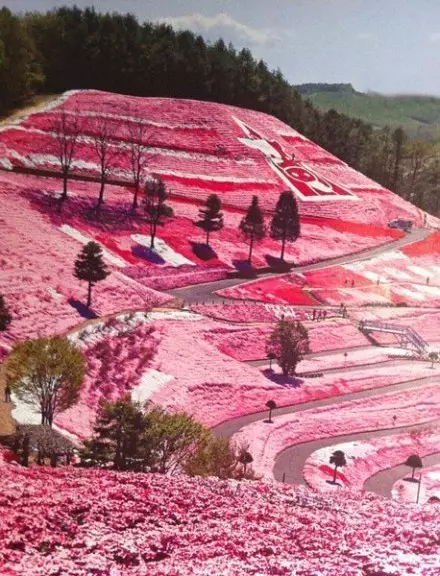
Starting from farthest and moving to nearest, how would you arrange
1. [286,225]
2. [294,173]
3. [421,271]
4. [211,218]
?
[294,173]
[286,225]
[421,271]
[211,218]

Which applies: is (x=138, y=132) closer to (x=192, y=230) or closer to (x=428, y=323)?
(x=192, y=230)

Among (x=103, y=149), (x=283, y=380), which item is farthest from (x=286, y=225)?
(x=283, y=380)

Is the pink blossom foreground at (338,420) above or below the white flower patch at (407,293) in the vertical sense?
below

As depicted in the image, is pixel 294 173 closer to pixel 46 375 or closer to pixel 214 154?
pixel 214 154

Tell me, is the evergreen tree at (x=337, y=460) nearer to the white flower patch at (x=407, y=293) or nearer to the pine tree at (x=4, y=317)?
the pine tree at (x=4, y=317)

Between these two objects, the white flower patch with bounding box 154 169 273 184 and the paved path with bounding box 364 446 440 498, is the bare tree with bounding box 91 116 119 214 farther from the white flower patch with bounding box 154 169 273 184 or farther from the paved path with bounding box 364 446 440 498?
the paved path with bounding box 364 446 440 498

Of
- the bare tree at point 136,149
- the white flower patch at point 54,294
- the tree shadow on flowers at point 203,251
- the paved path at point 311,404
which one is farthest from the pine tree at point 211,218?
the paved path at point 311,404
